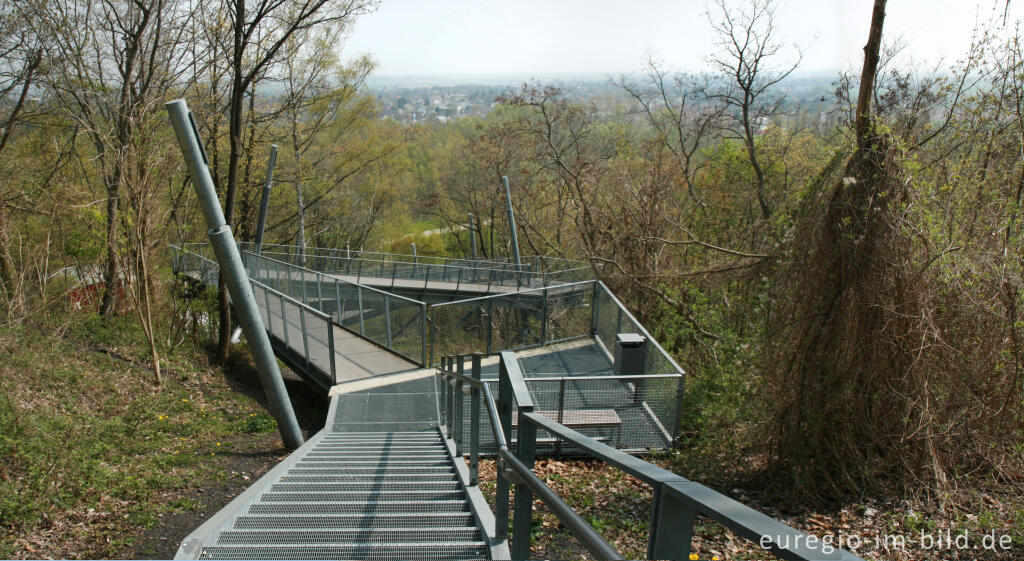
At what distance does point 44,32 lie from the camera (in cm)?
1341

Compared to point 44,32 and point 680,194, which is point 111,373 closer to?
point 44,32

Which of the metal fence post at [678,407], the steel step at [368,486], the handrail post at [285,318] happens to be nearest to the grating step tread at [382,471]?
the steel step at [368,486]

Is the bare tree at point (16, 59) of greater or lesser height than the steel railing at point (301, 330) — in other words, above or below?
above

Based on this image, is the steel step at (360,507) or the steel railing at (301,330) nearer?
the steel step at (360,507)

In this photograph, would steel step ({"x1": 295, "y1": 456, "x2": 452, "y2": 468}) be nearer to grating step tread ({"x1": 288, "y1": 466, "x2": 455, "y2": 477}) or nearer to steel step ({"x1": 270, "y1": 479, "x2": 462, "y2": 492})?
grating step tread ({"x1": 288, "y1": 466, "x2": 455, "y2": 477})

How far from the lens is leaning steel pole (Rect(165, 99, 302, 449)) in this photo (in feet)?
24.9

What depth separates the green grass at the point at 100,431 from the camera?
5527 mm

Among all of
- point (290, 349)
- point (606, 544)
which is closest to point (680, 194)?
point (290, 349)

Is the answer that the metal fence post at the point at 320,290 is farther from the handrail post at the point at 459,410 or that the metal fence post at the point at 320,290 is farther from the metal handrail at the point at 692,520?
the metal handrail at the point at 692,520

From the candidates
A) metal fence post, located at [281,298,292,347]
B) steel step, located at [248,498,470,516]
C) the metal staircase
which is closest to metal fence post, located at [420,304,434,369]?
metal fence post, located at [281,298,292,347]

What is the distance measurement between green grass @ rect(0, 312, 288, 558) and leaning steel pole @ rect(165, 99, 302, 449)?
107 centimetres

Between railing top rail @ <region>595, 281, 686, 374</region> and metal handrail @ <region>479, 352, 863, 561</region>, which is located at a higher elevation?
metal handrail @ <region>479, 352, 863, 561</region>

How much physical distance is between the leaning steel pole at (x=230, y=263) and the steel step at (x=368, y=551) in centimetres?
534

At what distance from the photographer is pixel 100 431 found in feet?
26.1
